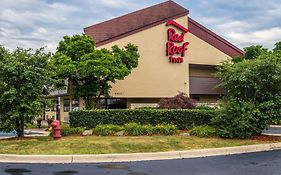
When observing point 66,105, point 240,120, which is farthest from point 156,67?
point 240,120

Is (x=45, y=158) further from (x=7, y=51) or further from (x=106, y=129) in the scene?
(x=7, y=51)

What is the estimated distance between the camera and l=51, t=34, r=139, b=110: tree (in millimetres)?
25500

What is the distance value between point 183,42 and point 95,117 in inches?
889

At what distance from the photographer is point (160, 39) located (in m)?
37.5

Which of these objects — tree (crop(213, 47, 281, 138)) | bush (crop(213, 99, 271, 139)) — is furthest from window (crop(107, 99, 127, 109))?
bush (crop(213, 99, 271, 139))

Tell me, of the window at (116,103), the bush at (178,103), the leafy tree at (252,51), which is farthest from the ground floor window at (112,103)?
the leafy tree at (252,51)

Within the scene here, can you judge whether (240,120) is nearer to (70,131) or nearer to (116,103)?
(70,131)

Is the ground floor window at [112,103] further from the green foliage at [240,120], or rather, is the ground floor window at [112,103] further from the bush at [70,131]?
the green foliage at [240,120]

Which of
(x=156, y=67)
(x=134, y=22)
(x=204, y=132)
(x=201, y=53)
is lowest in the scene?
(x=204, y=132)

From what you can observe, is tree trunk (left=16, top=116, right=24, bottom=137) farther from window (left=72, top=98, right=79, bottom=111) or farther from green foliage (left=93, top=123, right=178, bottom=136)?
window (left=72, top=98, right=79, bottom=111)

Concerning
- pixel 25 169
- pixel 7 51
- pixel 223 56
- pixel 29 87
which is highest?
pixel 223 56

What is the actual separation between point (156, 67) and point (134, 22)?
508 centimetres

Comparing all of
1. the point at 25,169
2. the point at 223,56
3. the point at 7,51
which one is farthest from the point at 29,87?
the point at 223,56

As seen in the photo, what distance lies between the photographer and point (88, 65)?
25.4m
